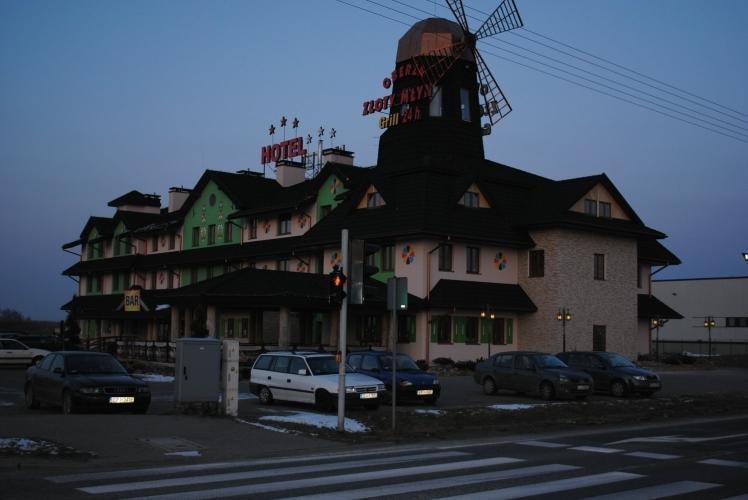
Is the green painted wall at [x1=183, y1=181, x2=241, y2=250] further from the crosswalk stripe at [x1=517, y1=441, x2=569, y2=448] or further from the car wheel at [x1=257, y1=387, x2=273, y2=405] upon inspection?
the crosswalk stripe at [x1=517, y1=441, x2=569, y2=448]

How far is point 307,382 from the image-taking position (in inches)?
874

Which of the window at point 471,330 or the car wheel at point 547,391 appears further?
the window at point 471,330

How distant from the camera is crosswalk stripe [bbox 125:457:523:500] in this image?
34.1ft

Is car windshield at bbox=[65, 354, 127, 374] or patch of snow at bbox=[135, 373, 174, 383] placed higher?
car windshield at bbox=[65, 354, 127, 374]

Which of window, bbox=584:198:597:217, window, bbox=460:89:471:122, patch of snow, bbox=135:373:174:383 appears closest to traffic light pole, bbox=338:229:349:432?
patch of snow, bbox=135:373:174:383

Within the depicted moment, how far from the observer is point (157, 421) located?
17.4 metres

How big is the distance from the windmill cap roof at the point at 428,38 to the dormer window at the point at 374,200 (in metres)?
10.9

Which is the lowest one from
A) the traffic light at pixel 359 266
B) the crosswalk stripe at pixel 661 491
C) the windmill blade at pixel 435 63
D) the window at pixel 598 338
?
the crosswalk stripe at pixel 661 491

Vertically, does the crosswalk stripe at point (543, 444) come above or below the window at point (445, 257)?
below

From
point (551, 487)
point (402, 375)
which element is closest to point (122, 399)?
point (402, 375)

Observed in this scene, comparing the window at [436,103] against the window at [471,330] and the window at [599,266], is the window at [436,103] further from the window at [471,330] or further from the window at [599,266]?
the window at [471,330]

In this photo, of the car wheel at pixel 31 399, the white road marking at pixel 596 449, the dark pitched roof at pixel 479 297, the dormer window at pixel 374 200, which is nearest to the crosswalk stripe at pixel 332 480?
the white road marking at pixel 596 449

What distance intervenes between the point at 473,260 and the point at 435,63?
43.9 feet

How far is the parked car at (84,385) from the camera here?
19062 millimetres
